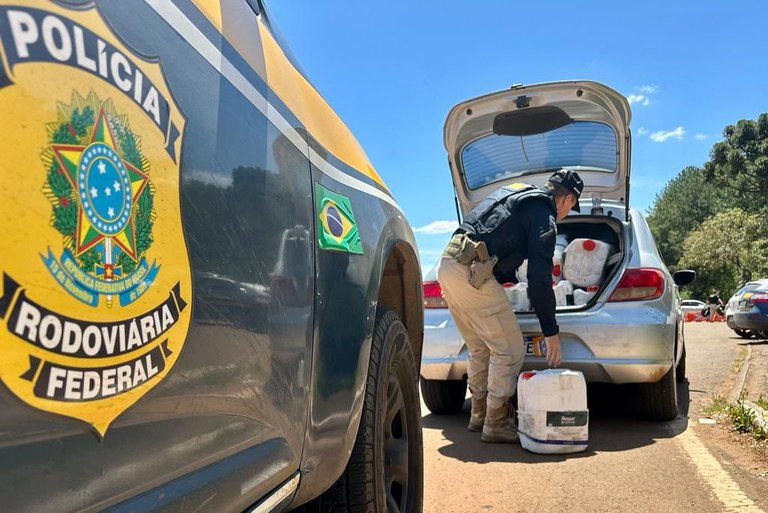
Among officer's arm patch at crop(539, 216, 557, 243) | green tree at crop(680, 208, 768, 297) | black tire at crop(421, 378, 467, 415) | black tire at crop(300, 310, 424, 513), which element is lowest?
black tire at crop(421, 378, 467, 415)

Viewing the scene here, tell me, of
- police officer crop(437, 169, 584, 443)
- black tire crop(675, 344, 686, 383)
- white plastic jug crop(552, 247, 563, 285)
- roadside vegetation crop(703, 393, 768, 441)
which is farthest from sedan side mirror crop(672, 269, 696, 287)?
police officer crop(437, 169, 584, 443)

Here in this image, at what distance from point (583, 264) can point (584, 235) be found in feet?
1.95

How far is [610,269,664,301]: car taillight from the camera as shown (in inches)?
160

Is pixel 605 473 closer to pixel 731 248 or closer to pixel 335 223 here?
pixel 335 223

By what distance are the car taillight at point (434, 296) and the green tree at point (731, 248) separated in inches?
1582

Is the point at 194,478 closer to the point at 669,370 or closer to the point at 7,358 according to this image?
the point at 7,358

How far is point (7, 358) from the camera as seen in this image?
70 centimetres

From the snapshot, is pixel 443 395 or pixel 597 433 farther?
pixel 443 395

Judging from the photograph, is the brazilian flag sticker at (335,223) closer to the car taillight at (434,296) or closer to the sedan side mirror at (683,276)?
the car taillight at (434,296)

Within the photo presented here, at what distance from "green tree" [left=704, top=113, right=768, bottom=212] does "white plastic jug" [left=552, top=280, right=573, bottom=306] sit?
37.6 m

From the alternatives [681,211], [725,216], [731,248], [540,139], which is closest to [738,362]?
[540,139]

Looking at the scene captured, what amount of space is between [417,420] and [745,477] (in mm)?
1825

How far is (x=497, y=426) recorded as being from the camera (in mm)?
4070

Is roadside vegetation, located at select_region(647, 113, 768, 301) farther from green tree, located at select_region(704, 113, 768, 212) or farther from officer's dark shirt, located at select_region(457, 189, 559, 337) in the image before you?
officer's dark shirt, located at select_region(457, 189, 559, 337)
